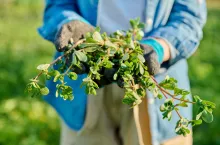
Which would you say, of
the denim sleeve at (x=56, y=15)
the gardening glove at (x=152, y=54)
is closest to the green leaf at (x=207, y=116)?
the gardening glove at (x=152, y=54)

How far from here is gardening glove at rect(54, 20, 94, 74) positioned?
1878 millimetres

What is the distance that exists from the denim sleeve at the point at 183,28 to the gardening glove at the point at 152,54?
0.06 meters

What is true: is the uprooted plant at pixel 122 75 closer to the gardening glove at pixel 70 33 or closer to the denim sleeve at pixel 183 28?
the gardening glove at pixel 70 33

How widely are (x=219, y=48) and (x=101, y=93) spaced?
12.9 ft

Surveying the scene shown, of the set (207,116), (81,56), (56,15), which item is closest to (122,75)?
(81,56)

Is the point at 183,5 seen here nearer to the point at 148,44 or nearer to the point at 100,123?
the point at 148,44

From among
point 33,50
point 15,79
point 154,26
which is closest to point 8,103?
point 15,79

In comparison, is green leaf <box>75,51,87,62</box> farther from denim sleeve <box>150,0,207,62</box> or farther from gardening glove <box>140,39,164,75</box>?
denim sleeve <box>150,0,207,62</box>

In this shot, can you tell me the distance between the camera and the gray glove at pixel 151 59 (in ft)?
5.98

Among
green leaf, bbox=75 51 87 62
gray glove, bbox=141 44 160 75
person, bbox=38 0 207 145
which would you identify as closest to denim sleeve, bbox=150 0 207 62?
person, bbox=38 0 207 145

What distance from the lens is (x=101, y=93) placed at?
2.18 m

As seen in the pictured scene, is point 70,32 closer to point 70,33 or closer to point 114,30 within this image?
point 70,33

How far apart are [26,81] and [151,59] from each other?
2802 millimetres

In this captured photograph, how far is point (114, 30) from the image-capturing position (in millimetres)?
2123
